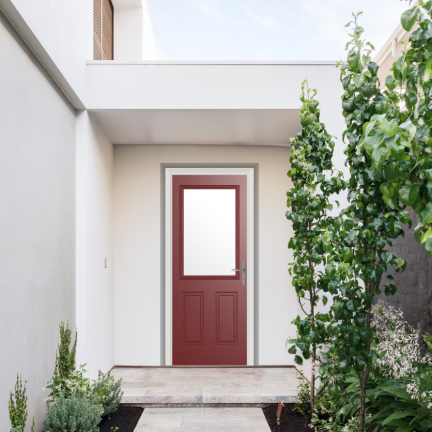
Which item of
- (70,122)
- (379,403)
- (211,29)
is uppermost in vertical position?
(211,29)

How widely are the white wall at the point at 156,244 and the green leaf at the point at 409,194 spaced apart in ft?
10.1

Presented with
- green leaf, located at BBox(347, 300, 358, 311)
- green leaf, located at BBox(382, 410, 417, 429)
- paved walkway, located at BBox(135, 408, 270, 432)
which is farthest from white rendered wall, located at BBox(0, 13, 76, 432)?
green leaf, located at BBox(382, 410, 417, 429)

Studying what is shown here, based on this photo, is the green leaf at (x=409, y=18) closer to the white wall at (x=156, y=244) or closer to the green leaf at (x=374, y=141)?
the green leaf at (x=374, y=141)

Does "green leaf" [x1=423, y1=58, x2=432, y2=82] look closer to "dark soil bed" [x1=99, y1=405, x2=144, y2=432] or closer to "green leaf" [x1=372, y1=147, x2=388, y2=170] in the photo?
"green leaf" [x1=372, y1=147, x2=388, y2=170]

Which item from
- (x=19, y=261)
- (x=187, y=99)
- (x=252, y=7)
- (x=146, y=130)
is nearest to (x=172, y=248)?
(x=146, y=130)

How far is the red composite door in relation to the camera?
4445 mm

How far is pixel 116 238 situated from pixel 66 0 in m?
2.34

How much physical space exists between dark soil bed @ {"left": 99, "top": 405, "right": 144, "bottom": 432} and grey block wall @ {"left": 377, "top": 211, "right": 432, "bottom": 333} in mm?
2219

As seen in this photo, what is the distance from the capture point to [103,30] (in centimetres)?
464

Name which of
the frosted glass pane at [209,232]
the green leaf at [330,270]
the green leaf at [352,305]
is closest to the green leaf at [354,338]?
the green leaf at [352,305]

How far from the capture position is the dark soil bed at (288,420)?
2.97 m

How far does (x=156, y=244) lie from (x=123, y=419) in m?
1.77

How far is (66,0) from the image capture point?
2.81 meters

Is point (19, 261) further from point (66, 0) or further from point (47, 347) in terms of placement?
point (66, 0)
